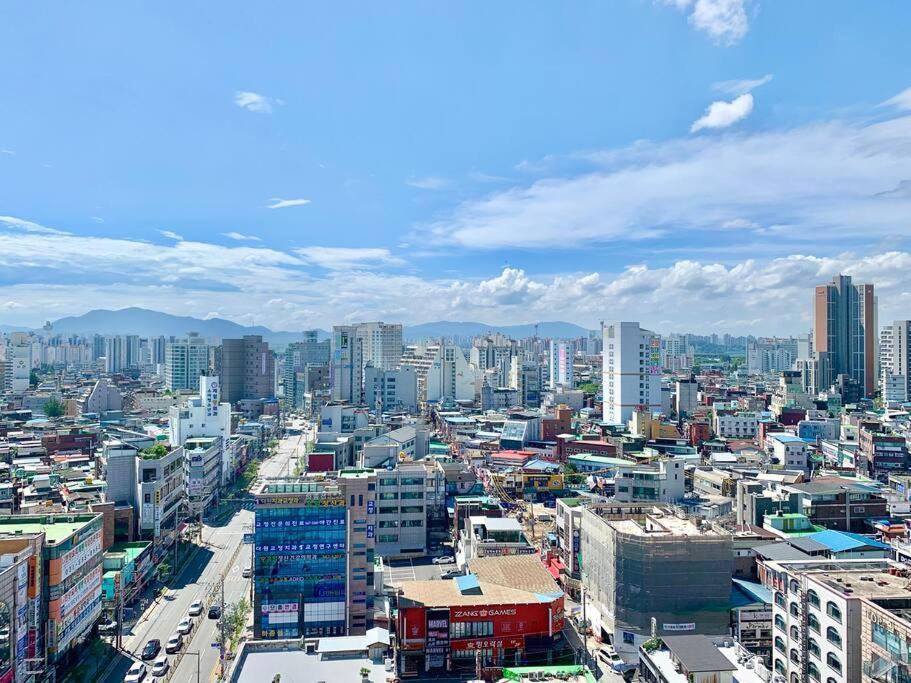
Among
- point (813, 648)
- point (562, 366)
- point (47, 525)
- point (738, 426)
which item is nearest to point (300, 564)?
point (47, 525)

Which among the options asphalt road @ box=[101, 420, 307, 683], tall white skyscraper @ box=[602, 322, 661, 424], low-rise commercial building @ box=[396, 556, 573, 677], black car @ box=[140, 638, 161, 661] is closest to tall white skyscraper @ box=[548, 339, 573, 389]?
tall white skyscraper @ box=[602, 322, 661, 424]

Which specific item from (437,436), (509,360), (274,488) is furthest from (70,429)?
(509,360)

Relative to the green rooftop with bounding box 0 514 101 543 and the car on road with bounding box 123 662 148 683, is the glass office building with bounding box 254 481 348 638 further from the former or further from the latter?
the green rooftop with bounding box 0 514 101 543

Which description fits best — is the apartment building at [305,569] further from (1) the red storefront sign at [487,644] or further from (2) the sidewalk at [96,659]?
(2) the sidewalk at [96,659]

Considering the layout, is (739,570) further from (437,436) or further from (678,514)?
(437,436)

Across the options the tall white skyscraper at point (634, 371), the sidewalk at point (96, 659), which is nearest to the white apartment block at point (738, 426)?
the tall white skyscraper at point (634, 371)

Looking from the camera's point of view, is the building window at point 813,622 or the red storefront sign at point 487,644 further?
the red storefront sign at point 487,644
